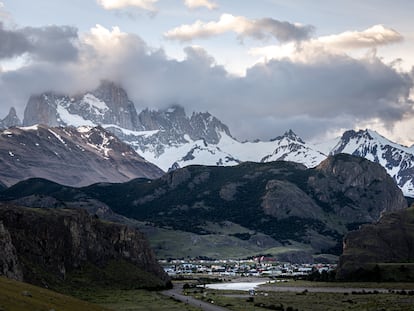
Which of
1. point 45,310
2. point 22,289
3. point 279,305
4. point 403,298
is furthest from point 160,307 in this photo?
point 45,310

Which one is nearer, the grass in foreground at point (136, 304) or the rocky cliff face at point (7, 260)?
the rocky cliff face at point (7, 260)

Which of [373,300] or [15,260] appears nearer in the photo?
[15,260]

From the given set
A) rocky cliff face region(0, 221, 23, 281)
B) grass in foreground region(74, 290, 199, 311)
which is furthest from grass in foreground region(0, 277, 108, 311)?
rocky cliff face region(0, 221, 23, 281)

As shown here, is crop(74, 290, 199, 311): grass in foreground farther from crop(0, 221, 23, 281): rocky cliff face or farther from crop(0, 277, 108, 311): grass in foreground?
crop(0, 277, 108, 311): grass in foreground

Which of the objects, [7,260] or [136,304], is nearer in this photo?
[7,260]

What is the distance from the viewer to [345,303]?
19000 centimetres

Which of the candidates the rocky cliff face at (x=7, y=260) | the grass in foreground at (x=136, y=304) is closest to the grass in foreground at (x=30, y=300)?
the grass in foreground at (x=136, y=304)

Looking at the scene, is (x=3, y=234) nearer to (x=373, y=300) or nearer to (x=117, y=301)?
(x=117, y=301)

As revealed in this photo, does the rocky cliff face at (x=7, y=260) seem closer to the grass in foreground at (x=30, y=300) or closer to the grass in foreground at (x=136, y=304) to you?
the grass in foreground at (x=136, y=304)

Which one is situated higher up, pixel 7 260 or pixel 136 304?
pixel 7 260

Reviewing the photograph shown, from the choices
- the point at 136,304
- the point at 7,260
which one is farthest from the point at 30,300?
the point at 136,304

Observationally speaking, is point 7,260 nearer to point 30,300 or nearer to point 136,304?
point 136,304

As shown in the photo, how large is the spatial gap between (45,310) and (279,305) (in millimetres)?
104711

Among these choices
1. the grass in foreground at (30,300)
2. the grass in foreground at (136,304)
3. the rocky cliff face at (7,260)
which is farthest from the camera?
the grass in foreground at (136,304)
